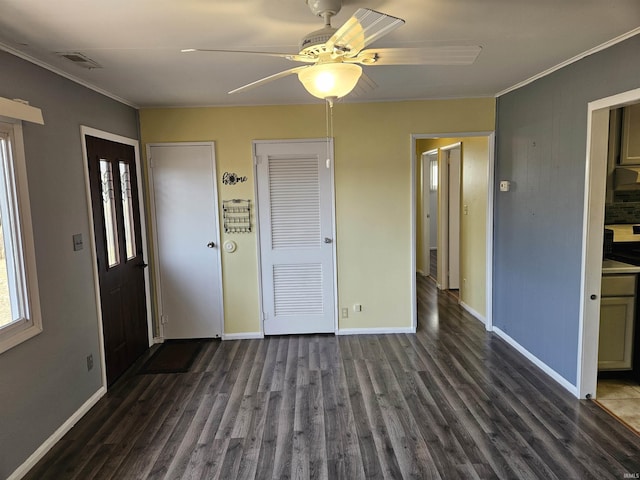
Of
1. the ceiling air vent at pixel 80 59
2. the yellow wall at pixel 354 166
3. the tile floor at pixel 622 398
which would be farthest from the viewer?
the yellow wall at pixel 354 166

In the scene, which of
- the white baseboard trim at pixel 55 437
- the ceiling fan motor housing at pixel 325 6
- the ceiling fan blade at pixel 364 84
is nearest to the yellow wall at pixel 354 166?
the white baseboard trim at pixel 55 437

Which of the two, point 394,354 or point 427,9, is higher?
point 427,9

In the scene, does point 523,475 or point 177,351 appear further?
point 177,351

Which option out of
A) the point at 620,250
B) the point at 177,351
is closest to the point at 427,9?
the point at 620,250

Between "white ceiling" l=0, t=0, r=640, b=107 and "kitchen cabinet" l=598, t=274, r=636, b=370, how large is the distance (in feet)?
5.40

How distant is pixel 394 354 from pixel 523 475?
1638mm

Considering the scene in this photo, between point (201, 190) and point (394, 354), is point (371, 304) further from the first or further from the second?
point (201, 190)

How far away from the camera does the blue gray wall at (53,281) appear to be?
2.19 m

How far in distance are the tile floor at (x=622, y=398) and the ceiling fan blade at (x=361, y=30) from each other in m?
2.77

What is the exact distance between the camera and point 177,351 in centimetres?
386

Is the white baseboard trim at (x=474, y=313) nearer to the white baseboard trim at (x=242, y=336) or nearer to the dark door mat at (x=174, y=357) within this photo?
the white baseboard trim at (x=242, y=336)

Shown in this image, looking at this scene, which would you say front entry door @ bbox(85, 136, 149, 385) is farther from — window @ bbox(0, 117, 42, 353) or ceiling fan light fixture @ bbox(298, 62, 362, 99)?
ceiling fan light fixture @ bbox(298, 62, 362, 99)

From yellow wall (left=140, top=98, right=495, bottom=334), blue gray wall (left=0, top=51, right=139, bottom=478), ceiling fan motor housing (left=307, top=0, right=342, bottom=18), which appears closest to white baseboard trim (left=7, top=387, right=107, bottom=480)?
blue gray wall (left=0, top=51, right=139, bottom=478)

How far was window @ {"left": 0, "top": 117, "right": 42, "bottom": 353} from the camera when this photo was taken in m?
2.17
